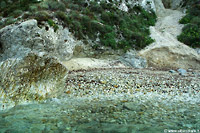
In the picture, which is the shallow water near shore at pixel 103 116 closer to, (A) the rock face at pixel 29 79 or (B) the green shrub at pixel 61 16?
(A) the rock face at pixel 29 79

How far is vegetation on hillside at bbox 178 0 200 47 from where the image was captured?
20984 mm

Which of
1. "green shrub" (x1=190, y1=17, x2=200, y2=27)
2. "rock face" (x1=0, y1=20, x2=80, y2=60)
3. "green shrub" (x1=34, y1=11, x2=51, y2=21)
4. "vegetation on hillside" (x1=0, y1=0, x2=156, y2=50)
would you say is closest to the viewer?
"rock face" (x1=0, y1=20, x2=80, y2=60)

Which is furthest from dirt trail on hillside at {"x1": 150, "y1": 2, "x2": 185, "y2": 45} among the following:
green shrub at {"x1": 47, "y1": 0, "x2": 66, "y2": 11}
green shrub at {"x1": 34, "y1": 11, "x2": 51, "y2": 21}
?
green shrub at {"x1": 34, "y1": 11, "x2": 51, "y2": 21}

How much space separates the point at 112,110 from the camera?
6383 mm

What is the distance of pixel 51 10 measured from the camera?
58.1 feet

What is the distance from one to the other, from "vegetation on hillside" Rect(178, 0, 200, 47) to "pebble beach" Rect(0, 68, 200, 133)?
41.5 feet

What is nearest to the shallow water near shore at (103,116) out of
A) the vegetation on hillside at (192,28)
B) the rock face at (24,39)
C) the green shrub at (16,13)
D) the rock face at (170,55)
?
the rock face at (24,39)

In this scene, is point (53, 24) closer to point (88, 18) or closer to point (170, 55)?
point (88, 18)

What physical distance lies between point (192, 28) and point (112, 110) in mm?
21031

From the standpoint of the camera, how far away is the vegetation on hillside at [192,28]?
21.0 meters

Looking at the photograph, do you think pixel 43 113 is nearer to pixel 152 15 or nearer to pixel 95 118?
pixel 95 118

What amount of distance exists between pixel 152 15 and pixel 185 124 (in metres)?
27.3

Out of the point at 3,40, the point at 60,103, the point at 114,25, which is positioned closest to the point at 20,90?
the point at 60,103

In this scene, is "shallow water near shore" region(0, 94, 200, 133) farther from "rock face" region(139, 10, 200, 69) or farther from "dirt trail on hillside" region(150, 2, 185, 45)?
"dirt trail on hillside" region(150, 2, 185, 45)
